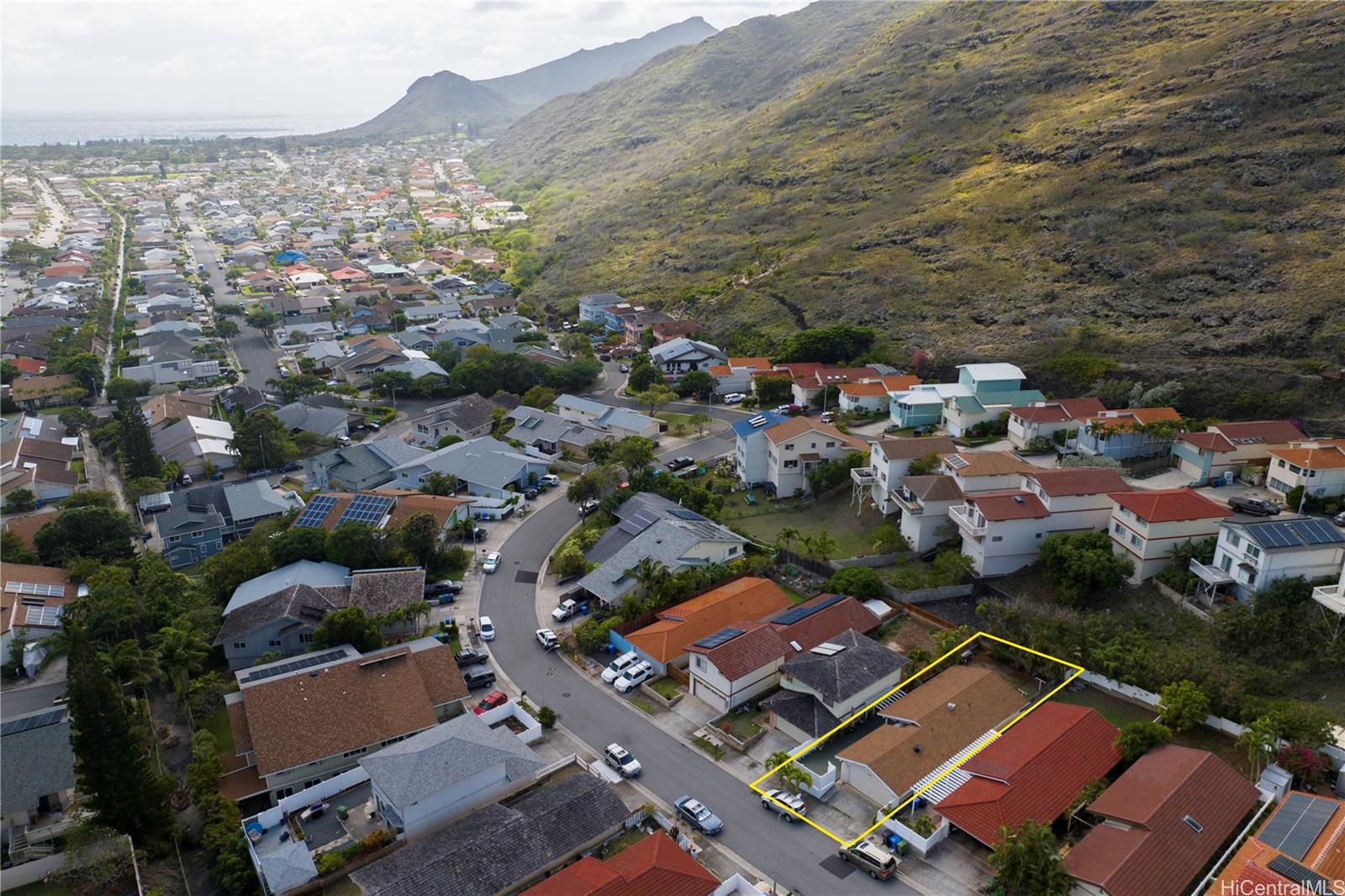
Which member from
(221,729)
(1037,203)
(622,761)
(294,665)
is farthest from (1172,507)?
(1037,203)

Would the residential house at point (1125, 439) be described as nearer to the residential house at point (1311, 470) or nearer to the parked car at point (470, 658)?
the residential house at point (1311, 470)

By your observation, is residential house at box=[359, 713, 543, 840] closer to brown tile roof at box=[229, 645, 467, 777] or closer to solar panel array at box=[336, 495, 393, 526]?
brown tile roof at box=[229, 645, 467, 777]

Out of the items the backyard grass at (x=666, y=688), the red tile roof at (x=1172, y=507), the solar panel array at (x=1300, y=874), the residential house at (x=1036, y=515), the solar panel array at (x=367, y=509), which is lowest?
the backyard grass at (x=666, y=688)

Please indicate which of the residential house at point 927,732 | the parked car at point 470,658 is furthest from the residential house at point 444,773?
the residential house at point 927,732

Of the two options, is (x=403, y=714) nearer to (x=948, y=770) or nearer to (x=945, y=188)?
(x=948, y=770)

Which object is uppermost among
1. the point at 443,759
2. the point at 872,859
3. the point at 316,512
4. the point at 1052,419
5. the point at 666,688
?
the point at 1052,419

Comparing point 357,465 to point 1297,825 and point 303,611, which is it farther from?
point 1297,825

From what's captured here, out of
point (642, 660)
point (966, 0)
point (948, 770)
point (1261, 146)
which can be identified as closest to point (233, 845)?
point (642, 660)
